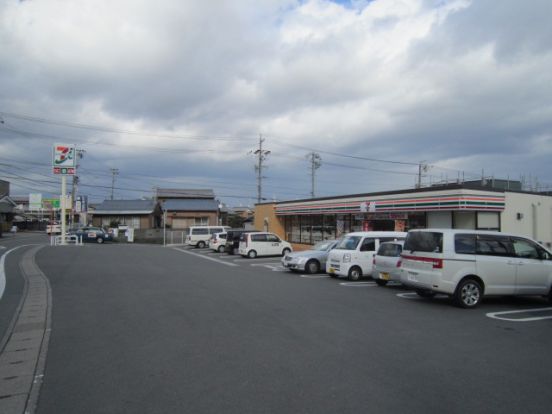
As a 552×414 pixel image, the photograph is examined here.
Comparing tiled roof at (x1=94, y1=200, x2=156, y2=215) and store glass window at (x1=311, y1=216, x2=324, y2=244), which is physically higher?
tiled roof at (x1=94, y1=200, x2=156, y2=215)

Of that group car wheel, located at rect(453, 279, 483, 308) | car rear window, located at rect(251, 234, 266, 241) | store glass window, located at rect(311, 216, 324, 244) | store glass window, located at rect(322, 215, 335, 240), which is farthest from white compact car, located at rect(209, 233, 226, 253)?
car wheel, located at rect(453, 279, 483, 308)

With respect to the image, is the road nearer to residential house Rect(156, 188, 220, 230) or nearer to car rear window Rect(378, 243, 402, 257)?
car rear window Rect(378, 243, 402, 257)

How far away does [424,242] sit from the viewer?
10.6 metres

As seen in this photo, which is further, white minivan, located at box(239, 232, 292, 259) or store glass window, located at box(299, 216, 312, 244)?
store glass window, located at box(299, 216, 312, 244)

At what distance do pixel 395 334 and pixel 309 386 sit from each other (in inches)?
117

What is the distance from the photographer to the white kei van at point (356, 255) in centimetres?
1522

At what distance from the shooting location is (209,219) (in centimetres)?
6150

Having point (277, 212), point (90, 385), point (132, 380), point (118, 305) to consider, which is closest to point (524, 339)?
point (132, 380)

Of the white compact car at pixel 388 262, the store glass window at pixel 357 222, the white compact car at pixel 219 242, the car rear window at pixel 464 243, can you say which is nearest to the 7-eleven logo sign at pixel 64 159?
the white compact car at pixel 219 242

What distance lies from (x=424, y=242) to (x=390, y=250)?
3.09 metres

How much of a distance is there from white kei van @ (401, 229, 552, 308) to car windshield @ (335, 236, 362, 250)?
4.58 m

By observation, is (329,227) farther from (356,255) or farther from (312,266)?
(356,255)

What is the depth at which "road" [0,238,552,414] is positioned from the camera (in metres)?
4.43

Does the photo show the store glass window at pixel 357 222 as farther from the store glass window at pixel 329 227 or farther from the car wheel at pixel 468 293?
the car wheel at pixel 468 293
